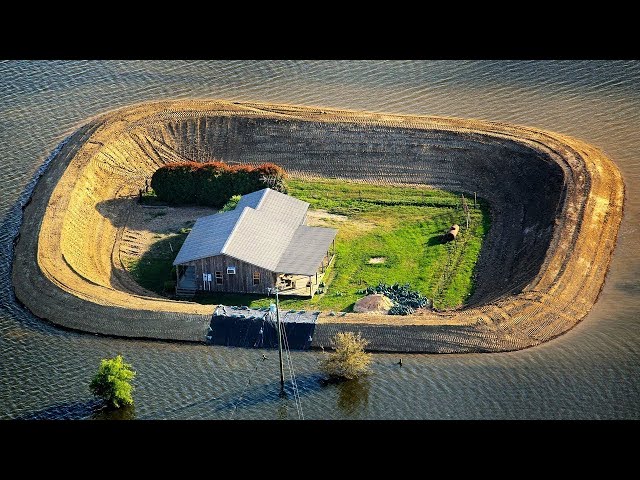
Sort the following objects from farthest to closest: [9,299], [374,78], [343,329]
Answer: [374,78] < [9,299] < [343,329]

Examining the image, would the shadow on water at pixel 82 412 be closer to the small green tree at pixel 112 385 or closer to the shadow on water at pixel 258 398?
the small green tree at pixel 112 385

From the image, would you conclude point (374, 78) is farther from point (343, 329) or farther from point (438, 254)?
point (343, 329)

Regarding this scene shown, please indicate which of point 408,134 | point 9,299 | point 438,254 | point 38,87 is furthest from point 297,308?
point 38,87

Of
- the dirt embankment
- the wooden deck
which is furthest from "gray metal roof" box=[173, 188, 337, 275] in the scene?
the dirt embankment

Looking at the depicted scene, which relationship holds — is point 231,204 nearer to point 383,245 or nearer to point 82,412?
point 383,245

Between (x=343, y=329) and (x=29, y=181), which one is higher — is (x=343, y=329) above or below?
below

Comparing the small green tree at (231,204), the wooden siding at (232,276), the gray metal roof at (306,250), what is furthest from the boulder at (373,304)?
the small green tree at (231,204)

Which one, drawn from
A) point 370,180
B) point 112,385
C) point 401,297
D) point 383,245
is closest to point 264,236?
point 383,245
